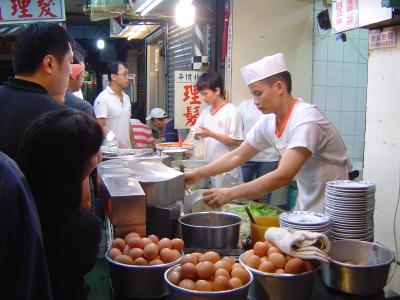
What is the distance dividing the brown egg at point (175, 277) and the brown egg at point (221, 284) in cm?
15

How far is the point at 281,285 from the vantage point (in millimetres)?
1748

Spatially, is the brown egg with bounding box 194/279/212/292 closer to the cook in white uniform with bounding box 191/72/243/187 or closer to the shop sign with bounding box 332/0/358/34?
the shop sign with bounding box 332/0/358/34

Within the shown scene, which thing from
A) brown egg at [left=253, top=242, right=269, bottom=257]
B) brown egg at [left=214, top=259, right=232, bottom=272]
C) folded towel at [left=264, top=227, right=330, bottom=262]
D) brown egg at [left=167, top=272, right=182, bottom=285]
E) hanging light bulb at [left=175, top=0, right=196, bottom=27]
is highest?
hanging light bulb at [left=175, top=0, right=196, bottom=27]

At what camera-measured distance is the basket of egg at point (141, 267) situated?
1.86 m

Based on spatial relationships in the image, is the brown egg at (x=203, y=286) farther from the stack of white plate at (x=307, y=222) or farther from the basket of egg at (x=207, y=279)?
the stack of white plate at (x=307, y=222)

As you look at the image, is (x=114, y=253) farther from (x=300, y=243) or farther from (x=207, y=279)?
(x=300, y=243)

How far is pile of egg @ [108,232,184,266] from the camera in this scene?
1899 mm

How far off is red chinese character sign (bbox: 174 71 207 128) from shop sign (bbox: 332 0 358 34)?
258 centimetres

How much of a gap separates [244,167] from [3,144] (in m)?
4.02

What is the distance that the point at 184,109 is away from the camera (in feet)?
21.2

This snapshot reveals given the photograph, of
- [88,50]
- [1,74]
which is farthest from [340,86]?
[88,50]

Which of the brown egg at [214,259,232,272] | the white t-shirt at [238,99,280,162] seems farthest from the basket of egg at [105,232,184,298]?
the white t-shirt at [238,99,280,162]

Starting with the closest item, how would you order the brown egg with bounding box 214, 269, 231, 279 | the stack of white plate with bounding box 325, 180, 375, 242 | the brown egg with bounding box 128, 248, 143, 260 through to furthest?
the brown egg with bounding box 214, 269, 231, 279 < the brown egg with bounding box 128, 248, 143, 260 < the stack of white plate with bounding box 325, 180, 375, 242

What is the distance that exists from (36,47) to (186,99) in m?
3.92
